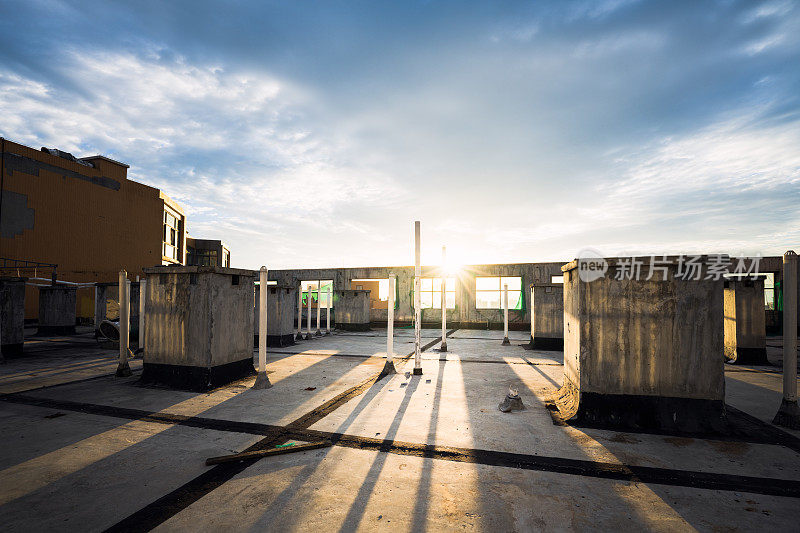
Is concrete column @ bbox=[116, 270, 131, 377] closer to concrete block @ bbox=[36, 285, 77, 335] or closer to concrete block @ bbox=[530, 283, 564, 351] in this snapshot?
concrete block @ bbox=[530, 283, 564, 351]

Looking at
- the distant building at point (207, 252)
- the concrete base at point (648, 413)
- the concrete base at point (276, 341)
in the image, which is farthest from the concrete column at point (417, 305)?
the distant building at point (207, 252)

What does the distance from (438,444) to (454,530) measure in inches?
49.5

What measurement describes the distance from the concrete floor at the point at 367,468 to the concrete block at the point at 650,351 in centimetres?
33

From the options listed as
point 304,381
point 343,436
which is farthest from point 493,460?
point 304,381

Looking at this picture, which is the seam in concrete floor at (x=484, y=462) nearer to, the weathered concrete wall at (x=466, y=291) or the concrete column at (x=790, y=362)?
the concrete column at (x=790, y=362)

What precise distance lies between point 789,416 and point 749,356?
654cm

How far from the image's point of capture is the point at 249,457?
295 centimetres

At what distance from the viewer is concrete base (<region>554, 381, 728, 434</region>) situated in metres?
3.75

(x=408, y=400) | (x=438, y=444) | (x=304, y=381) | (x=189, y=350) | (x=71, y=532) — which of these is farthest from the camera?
(x=304, y=381)

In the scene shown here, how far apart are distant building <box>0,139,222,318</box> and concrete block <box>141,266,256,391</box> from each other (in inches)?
797

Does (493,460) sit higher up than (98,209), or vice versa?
(98,209)

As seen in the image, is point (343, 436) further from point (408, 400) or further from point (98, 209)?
point (98, 209)

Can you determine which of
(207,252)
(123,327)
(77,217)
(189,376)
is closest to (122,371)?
(123,327)

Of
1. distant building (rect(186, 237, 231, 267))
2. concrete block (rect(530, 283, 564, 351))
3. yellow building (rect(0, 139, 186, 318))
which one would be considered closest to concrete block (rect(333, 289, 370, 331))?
concrete block (rect(530, 283, 564, 351))
